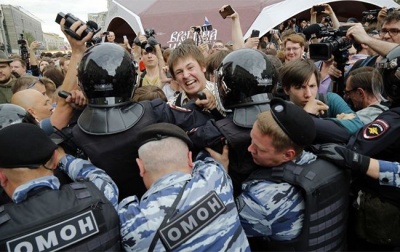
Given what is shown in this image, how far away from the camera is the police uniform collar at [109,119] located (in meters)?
2.04

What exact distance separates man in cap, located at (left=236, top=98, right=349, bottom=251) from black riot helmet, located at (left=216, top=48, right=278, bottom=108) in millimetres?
277

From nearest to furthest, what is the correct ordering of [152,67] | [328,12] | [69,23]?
[69,23]
[328,12]
[152,67]

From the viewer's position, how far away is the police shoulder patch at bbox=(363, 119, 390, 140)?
200 centimetres

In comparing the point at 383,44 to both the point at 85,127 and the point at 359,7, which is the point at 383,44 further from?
the point at 359,7

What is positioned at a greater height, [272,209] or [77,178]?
[77,178]

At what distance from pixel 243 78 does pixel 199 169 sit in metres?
0.69

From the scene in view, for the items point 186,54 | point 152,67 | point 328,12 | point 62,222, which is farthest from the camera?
point 152,67

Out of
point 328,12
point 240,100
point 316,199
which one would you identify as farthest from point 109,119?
point 328,12

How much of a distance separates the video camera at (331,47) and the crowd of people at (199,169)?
0.74 meters

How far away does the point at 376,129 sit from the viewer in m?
2.02

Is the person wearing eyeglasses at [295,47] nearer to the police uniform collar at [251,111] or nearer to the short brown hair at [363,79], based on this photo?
the short brown hair at [363,79]

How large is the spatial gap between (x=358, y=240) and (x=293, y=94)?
1.22 m

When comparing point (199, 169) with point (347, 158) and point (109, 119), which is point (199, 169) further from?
point (347, 158)

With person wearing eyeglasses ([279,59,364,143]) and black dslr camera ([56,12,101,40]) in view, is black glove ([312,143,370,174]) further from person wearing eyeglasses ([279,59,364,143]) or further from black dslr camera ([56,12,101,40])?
black dslr camera ([56,12,101,40])
